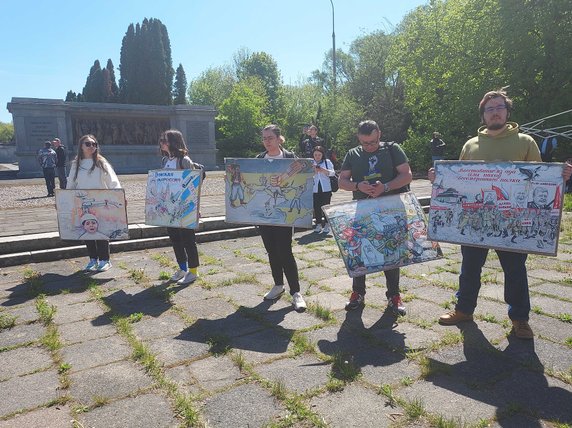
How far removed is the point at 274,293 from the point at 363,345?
148cm

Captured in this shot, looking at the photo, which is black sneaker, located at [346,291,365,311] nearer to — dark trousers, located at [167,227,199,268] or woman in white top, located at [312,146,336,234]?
dark trousers, located at [167,227,199,268]

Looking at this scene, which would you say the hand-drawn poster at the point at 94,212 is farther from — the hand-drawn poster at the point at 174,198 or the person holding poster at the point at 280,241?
the person holding poster at the point at 280,241

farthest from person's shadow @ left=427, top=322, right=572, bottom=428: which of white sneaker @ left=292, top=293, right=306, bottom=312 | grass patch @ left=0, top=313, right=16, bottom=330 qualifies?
grass patch @ left=0, top=313, right=16, bottom=330

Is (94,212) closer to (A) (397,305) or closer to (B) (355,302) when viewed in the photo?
(B) (355,302)

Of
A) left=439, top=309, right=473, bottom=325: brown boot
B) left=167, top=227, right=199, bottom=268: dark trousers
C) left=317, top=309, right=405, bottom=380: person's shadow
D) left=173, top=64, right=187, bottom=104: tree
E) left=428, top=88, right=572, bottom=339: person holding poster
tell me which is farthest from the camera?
left=173, top=64, right=187, bottom=104: tree

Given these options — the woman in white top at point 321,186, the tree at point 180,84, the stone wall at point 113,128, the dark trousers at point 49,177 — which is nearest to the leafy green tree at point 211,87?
the tree at point 180,84

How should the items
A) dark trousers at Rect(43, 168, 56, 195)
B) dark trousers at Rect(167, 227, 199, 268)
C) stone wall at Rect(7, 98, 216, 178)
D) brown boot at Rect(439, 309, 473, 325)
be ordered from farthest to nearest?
stone wall at Rect(7, 98, 216, 178) → dark trousers at Rect(43, 168, 56, 195) → dark trousers at Rect(167, 227, 199, 268) → brown boot at Rect(439, 309, 473, 325)

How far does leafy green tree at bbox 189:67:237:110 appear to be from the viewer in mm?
56375

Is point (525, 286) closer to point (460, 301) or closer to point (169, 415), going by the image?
point (460, 301)

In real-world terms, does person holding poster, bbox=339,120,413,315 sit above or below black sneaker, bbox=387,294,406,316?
above

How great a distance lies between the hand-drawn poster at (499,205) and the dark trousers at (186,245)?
2.96m

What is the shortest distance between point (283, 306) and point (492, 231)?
2164 mm

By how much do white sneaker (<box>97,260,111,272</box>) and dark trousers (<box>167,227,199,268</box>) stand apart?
1.27m

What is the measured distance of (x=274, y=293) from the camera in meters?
4.85
